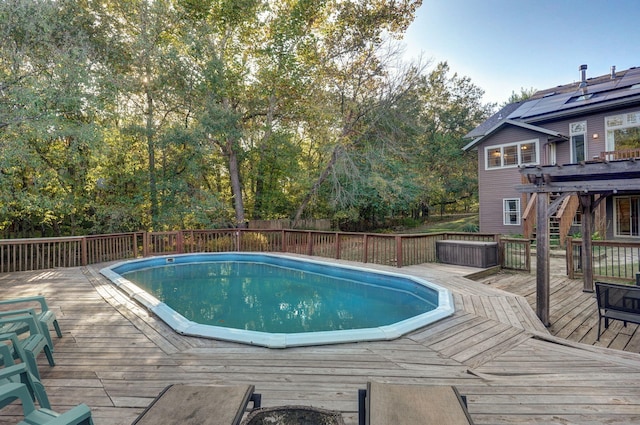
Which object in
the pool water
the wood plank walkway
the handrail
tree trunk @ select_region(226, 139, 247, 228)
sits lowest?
the pool water

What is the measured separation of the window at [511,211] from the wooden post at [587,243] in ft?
23.7

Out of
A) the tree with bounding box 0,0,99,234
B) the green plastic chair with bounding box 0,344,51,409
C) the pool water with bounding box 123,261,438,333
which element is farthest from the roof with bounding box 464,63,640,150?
the green plastic chair with bounding box 0,344,51,409

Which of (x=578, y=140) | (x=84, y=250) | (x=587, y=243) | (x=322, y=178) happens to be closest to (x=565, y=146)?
(x=578, y=140)

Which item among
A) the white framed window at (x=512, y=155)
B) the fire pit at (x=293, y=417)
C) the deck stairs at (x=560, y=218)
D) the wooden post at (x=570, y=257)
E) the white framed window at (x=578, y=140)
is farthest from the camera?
the white framed window at (x=512, y=155)

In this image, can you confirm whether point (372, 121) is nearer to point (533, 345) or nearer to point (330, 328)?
point (330, 328)

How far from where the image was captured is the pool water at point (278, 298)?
18.3 ft

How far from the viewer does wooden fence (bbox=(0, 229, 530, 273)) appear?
321 inches

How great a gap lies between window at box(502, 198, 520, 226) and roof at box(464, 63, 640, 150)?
2.86 m

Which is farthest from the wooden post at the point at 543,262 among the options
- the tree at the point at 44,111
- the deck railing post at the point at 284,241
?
the tree at the point at 44,111

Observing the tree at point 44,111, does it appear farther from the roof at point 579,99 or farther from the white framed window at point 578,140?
the white framed window at point 578,140

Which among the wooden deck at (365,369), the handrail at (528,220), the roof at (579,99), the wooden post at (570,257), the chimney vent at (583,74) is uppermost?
the chimney vent at (583,74)

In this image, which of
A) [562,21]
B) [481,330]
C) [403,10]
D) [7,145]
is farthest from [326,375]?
[562,21]

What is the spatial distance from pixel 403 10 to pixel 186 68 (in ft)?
27.4

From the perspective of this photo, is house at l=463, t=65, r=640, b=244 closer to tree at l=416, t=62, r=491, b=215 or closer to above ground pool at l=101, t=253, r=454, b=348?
tree at l=416, t=62, r=491, b=215
